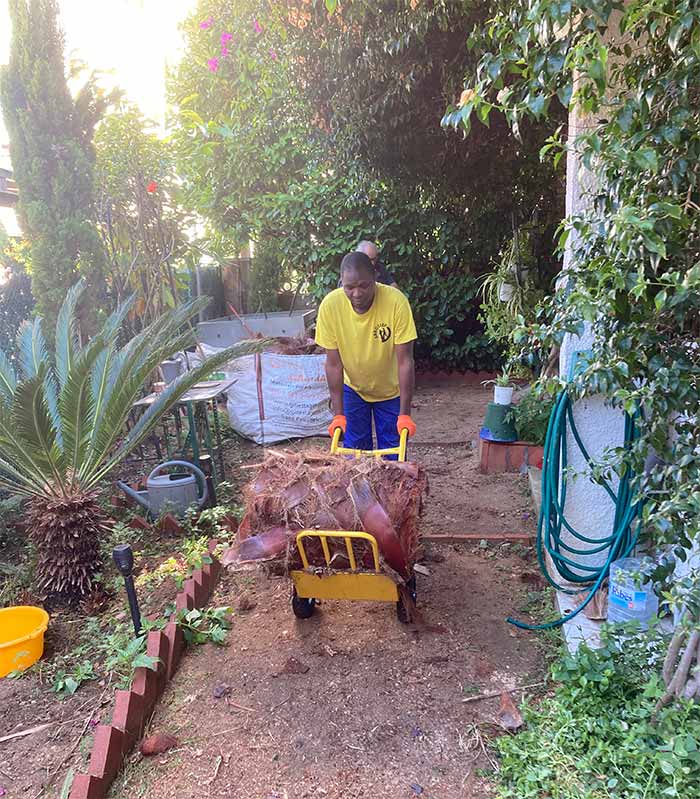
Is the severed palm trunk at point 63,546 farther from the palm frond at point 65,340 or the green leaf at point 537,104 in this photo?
the green leaf at point 537,104

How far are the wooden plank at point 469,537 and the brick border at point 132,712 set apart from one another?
1676 mm

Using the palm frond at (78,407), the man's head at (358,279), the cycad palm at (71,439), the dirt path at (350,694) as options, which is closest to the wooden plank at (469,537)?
the dirt path at (350,694)

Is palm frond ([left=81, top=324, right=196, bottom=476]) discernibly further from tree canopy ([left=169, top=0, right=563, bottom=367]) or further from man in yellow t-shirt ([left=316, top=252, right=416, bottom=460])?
tree canopy ([left=169, top=0, right=563, bottom=367])

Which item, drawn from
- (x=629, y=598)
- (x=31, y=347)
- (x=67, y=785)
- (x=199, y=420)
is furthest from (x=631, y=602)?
(x=199, y=420)

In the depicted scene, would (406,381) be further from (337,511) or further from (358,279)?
(337,511)

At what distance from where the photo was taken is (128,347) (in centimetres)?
378

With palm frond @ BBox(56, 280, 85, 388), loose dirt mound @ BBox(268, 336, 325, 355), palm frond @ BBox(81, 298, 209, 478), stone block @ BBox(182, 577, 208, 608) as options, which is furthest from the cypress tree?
stone block @ BBox(182, 577, 208, 608)

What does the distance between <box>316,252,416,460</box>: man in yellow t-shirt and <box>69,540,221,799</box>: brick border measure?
1358mm

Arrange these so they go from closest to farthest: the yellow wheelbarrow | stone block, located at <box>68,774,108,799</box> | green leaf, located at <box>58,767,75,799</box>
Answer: stone block, located at <box>68,774,108,799</box> → green leaf, located at <box>58,767,75,799</box> → the yellow wheelbarrow

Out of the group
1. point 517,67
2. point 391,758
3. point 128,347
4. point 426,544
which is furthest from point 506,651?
point 128,347

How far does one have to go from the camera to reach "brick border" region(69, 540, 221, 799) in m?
1.95

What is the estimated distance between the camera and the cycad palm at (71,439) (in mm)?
3111

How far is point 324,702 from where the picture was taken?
238cm

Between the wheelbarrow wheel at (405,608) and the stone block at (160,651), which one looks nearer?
the stone block at (160,651)
